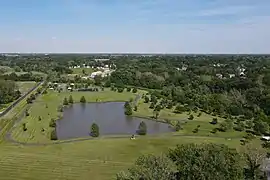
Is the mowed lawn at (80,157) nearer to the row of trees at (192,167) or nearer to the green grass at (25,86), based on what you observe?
the row of trees at (192,167)

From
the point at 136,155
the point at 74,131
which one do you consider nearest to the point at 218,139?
the point at 136,155

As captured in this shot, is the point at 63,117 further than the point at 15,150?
Yes

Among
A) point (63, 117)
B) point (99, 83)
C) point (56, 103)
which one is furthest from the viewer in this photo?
point (99, 83)

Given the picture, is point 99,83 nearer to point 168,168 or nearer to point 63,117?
point 63,117

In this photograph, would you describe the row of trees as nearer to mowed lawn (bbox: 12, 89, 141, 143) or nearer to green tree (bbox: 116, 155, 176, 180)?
green tree (bbox: 116, 155, 176, 180)

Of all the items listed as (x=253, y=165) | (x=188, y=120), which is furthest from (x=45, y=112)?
(x=253, y=165)

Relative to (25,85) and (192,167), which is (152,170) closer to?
(192,167)

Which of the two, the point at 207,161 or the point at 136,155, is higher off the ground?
the point at 207,161
